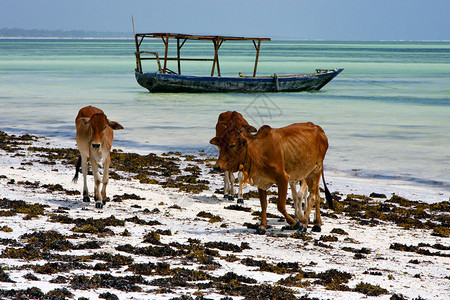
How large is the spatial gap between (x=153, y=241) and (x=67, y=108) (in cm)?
2774

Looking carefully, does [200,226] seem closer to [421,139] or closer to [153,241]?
[153,241]

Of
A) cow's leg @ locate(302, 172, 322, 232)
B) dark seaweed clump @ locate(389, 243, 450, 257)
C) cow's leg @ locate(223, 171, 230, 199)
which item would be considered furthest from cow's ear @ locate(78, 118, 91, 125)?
dark seaweed clump @ locate(389, 243, 450, 257)

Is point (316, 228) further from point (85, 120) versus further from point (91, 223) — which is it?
point (85, 120)

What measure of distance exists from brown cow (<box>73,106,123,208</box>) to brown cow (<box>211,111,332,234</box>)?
8.93ft

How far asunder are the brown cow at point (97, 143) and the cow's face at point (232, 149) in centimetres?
274

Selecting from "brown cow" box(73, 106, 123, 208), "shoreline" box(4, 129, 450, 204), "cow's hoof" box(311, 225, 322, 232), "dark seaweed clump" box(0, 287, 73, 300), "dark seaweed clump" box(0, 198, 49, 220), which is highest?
"brown cow" box(73, 106, 123, 208)

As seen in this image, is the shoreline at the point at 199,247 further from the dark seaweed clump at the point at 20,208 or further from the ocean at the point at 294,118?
the ocean at the point at 294,118

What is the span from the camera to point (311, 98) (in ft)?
149

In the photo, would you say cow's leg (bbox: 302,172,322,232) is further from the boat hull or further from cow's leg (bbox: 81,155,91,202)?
the boat hull

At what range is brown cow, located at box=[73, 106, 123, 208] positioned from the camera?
11086mm

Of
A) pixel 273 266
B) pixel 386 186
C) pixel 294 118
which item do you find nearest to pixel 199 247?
pixel 273 266

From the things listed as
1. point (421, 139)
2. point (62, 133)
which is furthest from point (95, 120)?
point (421, 139)

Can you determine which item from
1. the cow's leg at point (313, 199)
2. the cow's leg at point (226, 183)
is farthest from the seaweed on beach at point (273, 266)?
the cow's leg at point (226, 183)

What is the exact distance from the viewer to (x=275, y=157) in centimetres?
956
